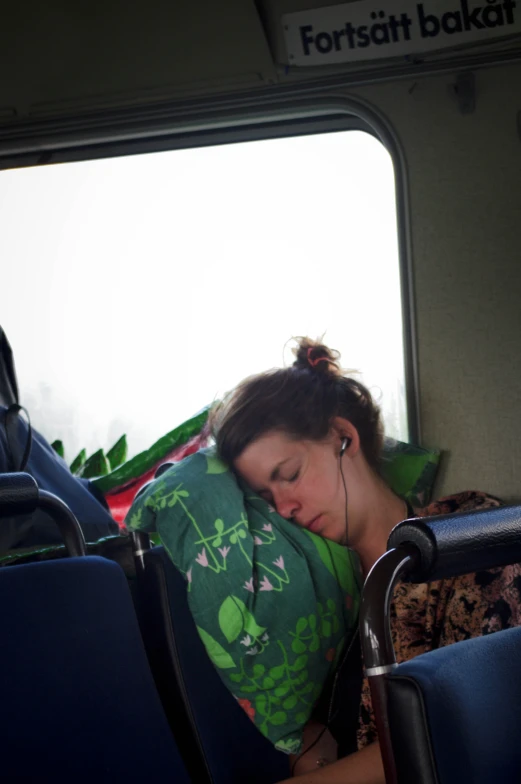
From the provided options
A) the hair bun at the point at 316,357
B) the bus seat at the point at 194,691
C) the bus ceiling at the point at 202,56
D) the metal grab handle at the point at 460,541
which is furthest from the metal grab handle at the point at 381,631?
the bus ceiling at the point at 202,56

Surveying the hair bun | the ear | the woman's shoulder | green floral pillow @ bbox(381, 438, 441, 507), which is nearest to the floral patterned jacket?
the woman's shoulder

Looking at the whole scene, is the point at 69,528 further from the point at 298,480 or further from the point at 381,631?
the point at 381,631

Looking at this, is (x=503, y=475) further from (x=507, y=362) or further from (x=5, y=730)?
(x=5, y=730)

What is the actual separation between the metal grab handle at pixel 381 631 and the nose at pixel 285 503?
1.00 metres

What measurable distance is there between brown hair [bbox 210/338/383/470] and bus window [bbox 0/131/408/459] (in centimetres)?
5

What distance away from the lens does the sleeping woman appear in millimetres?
1744

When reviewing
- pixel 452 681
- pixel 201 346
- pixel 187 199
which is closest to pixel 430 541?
pixel 452 681

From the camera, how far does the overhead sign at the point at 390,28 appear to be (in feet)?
5.74

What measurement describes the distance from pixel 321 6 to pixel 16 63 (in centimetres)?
75

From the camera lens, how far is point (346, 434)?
1900mm

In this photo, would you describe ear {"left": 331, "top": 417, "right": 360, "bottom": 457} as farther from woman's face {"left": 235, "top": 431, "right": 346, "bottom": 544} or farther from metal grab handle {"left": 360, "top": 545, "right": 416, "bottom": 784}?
metal grab handle {"left": 360, "top": 545, "right": 416, "bottom": 784}

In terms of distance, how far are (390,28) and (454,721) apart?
154 centimetres

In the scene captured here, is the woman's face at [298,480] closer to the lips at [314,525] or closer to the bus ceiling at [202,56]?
the lips at [314,525]

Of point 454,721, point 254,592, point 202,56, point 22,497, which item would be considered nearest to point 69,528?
point 22,497
